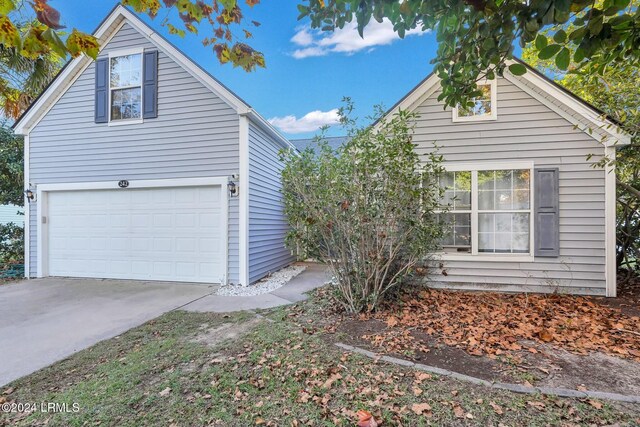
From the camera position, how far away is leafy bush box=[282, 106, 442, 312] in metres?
4.30

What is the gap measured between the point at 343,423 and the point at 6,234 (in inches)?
454

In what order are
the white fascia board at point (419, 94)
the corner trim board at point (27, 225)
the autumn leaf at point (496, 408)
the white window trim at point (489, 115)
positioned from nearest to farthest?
the autumn leaf at point (496, 408) < the white window trim at point (489, 115) < the white fascia board at point (419, 94) < the corner trim board at point (27, 225)

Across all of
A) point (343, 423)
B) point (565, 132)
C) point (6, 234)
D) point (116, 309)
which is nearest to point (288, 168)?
point (343, 423)

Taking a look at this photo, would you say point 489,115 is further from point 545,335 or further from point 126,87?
point 126,87

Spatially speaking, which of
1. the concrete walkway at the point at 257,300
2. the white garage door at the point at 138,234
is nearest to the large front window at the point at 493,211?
the concrete walkway at the point at 257,300

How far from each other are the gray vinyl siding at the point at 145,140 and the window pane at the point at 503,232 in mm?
4948

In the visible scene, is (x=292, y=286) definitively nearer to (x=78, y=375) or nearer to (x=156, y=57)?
(x=78, y=375)

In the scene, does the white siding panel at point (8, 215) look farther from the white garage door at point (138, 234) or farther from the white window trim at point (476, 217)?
the white window trim at point (476, 217)

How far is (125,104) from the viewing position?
24.1 feet

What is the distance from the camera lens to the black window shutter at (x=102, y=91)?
7.29 meters

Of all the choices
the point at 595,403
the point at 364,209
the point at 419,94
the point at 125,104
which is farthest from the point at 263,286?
the point at 595,403

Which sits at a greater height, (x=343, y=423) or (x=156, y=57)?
(x=156, y=57)

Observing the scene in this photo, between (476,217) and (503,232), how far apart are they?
599 millimetres

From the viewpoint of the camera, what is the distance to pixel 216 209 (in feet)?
22.4
